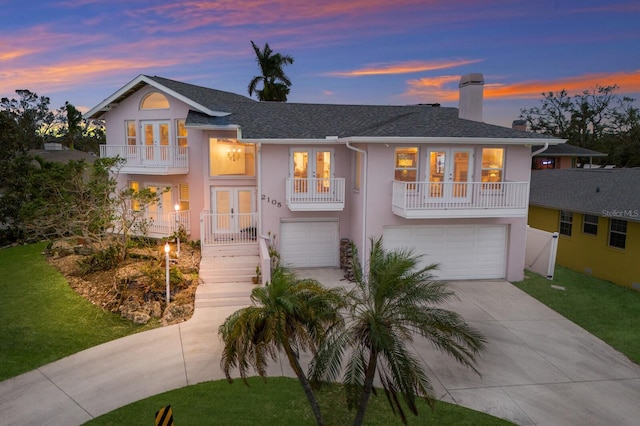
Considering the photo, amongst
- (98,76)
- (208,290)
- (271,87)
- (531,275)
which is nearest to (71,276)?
(208,290)

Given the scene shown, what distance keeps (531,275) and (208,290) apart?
12.3 meters

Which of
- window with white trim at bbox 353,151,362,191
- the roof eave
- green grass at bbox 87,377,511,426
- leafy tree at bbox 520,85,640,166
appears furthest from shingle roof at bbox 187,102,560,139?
leafy tree at bbox 520,85,640,166

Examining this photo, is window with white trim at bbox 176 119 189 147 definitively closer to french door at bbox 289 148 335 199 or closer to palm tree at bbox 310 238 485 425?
french door at bbox 289 148 335 199

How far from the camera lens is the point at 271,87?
36250 mm

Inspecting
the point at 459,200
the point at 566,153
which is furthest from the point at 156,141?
the point at 566,153

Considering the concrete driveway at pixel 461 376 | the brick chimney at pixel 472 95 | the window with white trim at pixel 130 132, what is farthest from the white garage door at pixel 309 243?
the window with white trim at pixel 130 132

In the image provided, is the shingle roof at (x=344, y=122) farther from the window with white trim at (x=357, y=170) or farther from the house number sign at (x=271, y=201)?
the house number sign at (x=271, y=201)

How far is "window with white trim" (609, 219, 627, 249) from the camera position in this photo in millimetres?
16328

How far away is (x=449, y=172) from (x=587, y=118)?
137 feet

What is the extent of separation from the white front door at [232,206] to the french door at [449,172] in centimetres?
753

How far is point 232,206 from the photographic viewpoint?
58.7 feet

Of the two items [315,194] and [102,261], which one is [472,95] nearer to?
[315,194]

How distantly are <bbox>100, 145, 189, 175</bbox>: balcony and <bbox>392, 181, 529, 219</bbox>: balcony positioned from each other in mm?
9346

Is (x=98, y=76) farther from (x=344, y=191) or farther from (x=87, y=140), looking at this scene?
(x=87, y=140)
